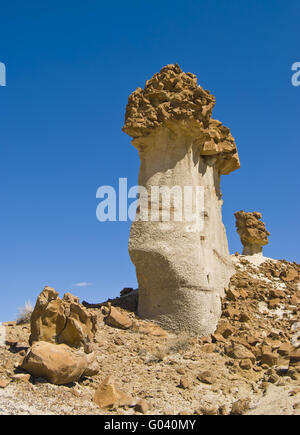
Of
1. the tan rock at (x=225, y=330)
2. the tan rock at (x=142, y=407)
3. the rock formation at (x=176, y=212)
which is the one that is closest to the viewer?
the tan rock at (x=142, y=407)

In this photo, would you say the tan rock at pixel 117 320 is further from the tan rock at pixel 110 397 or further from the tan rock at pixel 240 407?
the tan rock at pixel 240 407

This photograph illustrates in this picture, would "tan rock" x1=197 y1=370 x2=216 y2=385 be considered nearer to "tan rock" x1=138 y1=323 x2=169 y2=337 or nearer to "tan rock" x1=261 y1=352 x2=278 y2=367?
"tan rock" x1=261 y1=352 x2=278 y2=367

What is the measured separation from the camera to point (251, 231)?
65.6ft

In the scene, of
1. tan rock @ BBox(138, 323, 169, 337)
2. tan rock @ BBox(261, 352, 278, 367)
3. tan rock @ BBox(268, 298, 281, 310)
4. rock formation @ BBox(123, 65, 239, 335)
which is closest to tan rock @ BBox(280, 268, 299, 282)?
tan rock @ BBox(268, 298, 281, 310)

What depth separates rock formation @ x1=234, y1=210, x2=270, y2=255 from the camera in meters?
20.0

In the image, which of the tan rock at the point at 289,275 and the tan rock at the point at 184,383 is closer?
the tan rock at the point at 184,383

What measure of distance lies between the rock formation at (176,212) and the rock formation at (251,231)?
22.3 feet

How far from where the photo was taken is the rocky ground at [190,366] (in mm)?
6605

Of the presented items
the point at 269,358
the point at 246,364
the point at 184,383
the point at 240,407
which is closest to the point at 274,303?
the point at 269,358

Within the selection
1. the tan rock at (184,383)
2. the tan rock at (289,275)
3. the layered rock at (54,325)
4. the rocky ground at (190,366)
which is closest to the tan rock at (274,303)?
the rocky ground at (190,366)

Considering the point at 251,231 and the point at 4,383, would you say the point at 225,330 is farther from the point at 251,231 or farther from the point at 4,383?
the point at 251,231

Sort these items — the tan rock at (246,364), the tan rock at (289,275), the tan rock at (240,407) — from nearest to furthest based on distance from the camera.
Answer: the tan rock at (240,407) → the tan rock at (246,364) → the tan rock at (289,275)

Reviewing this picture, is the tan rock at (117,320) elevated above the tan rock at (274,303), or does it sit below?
below
